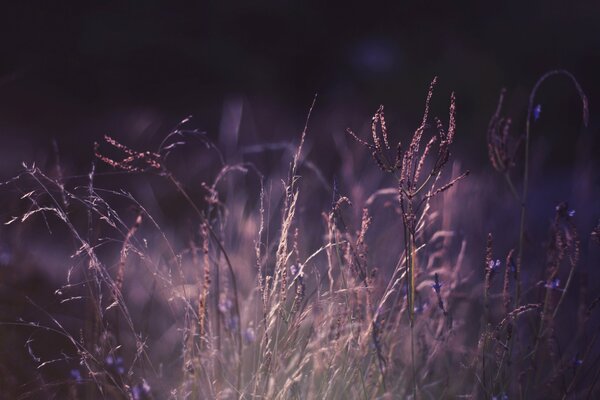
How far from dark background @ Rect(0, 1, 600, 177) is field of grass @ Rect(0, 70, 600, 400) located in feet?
6.27

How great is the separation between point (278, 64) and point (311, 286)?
6.62 meters

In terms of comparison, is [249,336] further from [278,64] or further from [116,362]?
[278,64]

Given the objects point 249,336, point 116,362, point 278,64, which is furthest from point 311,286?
point 278,64

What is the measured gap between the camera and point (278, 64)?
9852mm

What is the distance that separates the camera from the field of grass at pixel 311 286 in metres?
1.96

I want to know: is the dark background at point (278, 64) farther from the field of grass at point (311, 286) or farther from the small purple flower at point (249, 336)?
the small purple flower at point (249, 336)

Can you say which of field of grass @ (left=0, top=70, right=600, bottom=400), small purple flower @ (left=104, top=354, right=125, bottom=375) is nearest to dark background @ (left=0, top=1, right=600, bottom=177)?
field of grass @ (left=0, top=70, right=600, bottom=400)

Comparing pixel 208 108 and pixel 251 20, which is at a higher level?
pixel 251 20

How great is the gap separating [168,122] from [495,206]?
4.42 metres

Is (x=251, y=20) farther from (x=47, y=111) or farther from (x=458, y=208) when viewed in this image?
(x=458, y=208)

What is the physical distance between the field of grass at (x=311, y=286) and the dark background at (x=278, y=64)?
191 cm

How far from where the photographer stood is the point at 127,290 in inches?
144

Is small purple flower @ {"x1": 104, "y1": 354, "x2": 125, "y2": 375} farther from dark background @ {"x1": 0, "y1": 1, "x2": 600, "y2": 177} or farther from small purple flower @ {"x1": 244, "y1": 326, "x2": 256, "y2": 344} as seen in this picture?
dark background @ {"x1": 0, "y1": 1, "x2": 600, "y2": 177}

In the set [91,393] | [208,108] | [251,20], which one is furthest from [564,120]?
[91,393]
